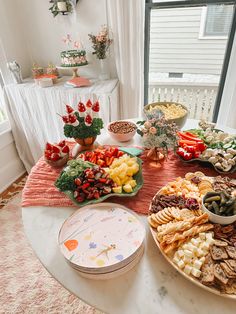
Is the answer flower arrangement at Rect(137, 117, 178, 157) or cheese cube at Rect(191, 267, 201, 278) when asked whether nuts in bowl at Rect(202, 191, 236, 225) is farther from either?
flower arrangement at Rect(137, 117, 178, 157)

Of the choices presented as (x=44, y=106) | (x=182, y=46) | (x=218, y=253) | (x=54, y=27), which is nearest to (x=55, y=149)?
(x=218, y=253)

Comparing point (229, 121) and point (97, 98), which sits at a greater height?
point (97, 98)

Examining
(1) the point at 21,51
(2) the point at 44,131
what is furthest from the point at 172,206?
(1) the point at 21,51

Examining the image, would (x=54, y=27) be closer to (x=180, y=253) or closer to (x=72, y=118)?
(x=72, y=118)

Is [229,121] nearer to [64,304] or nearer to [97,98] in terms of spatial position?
[97,98]

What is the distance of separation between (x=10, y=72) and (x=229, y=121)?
2108 millimetres

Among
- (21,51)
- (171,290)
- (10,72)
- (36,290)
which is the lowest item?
(36,290)

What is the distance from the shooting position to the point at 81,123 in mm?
1055

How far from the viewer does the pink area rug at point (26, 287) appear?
1293 mm

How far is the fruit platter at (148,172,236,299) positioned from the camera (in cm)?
55

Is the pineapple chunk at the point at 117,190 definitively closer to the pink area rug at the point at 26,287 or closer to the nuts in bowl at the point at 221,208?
the nuts in bowl at the point at 221,208

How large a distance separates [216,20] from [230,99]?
792 mm

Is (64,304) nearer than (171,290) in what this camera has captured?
No

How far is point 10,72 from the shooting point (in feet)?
6.85
